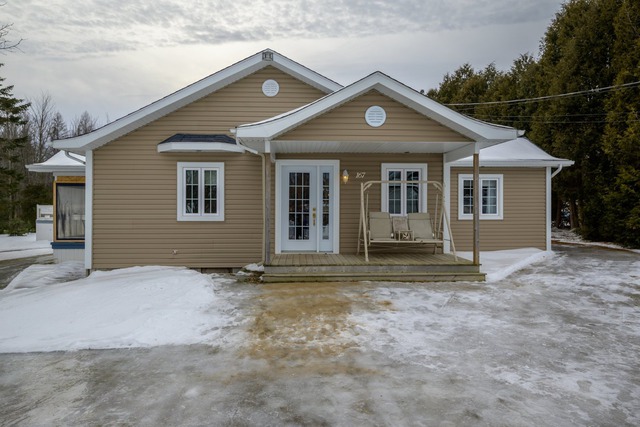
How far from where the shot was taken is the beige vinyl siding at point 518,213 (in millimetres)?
10062

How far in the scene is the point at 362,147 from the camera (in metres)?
7.92

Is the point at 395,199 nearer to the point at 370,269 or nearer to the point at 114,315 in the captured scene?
the point at 370,269

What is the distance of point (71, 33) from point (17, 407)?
13.0 metres

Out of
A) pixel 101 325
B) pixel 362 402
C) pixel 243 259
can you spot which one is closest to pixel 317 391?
pixel 362 402

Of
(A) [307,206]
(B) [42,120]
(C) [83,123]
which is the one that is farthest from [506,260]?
(C) [83,123]

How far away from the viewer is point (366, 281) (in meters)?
7.00

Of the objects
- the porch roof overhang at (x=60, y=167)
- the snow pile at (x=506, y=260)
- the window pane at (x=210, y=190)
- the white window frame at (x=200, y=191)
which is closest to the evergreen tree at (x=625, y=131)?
the snow pile at (x=506, y=260)

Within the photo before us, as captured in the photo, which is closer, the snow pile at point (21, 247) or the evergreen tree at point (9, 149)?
the snow pile at point (21, 247)

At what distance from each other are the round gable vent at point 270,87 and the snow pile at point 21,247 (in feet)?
31.1

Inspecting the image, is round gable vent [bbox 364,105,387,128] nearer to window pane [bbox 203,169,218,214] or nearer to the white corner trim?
window pane [bbox 203,169,218,214]

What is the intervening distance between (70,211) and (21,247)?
5.94 m

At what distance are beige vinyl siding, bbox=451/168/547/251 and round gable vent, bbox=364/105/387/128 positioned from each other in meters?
4.09

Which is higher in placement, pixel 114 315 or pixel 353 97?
pixel 353 97

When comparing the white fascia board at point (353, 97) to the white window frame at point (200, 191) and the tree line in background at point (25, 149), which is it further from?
the tree line in background at point (25, 149)
